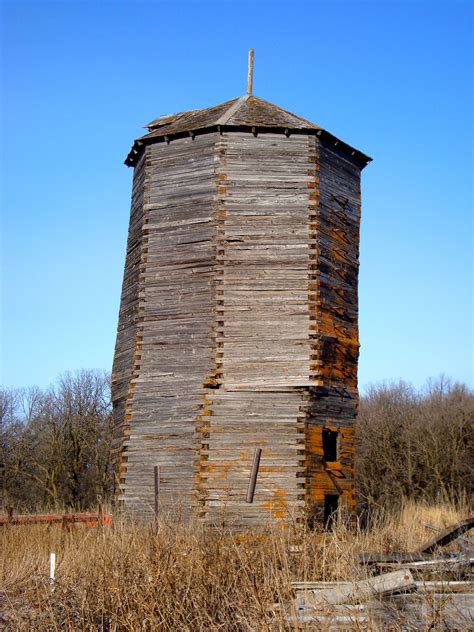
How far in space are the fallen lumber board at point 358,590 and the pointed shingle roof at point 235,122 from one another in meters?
14.0

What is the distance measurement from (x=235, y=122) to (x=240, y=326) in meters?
5.22

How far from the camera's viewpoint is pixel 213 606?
24.0ft

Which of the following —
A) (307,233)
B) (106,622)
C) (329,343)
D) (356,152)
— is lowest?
(106,622)

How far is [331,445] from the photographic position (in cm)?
1862

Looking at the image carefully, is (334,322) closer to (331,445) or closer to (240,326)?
(240,326)

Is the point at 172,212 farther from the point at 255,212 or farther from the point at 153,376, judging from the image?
the point at 153,376

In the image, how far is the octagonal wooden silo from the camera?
1711cm

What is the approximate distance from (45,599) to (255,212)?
12.5 meters

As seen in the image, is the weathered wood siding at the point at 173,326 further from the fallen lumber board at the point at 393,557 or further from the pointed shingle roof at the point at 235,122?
the fallen lumber board at the point at 393,557

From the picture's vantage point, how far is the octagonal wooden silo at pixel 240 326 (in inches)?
674

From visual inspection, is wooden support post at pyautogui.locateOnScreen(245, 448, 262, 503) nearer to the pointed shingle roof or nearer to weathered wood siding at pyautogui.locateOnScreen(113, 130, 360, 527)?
weathered wood siding at pyautogui.locateOnScreen(113, 130, 360, 527)

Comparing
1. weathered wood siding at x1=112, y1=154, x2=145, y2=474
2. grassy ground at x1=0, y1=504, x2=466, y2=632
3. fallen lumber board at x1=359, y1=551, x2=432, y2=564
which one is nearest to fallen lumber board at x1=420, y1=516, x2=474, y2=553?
fallen lumber board at x1=359, y1=551, x2=432, y2=564

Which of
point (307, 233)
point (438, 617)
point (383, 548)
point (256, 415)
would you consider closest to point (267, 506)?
point (256, 415)

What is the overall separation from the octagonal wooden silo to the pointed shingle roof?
75mm
